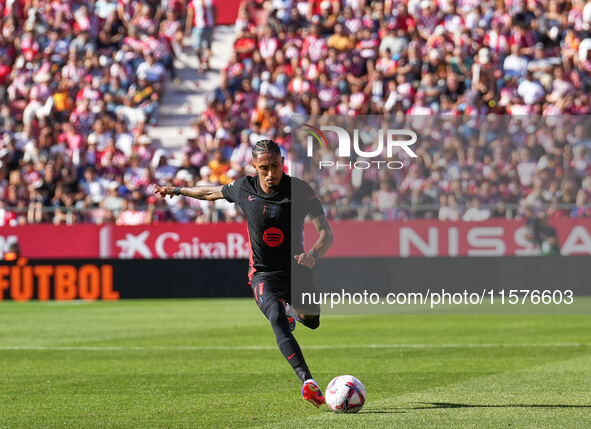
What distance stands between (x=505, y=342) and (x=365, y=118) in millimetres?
9712

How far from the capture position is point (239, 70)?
28516mm

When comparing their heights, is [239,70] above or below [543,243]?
above

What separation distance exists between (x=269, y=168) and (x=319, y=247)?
2.39 feet

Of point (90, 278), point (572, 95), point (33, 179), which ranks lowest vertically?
point (90, 278)

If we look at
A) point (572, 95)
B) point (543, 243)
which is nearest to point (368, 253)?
point (543, 243)

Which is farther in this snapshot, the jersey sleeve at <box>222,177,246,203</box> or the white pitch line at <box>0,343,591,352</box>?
the white pitch line at <box>0,343,591,352</box>

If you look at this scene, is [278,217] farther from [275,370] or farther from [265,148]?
[275,370]

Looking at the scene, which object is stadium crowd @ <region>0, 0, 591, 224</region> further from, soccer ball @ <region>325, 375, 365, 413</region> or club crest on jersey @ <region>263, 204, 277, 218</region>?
soccer ball @ <region>325, 375, 365, 413</region>

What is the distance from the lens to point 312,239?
22562 millimetres

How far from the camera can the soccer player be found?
8797 mm

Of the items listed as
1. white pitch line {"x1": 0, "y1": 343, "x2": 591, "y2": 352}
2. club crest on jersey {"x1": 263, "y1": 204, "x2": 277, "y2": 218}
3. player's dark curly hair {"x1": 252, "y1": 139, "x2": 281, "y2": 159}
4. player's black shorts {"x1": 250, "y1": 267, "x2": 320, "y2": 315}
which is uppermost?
player's dark curly hair {"x1": 252, "y1": 139, "x2": 281, "y2": 159}

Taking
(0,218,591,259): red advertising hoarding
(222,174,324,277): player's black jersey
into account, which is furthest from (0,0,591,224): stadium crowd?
(222,174,324,277): player's black jersey

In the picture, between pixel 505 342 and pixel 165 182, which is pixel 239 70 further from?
pixel 505 342

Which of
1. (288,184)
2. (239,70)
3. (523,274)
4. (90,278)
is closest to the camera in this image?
(288,184)
